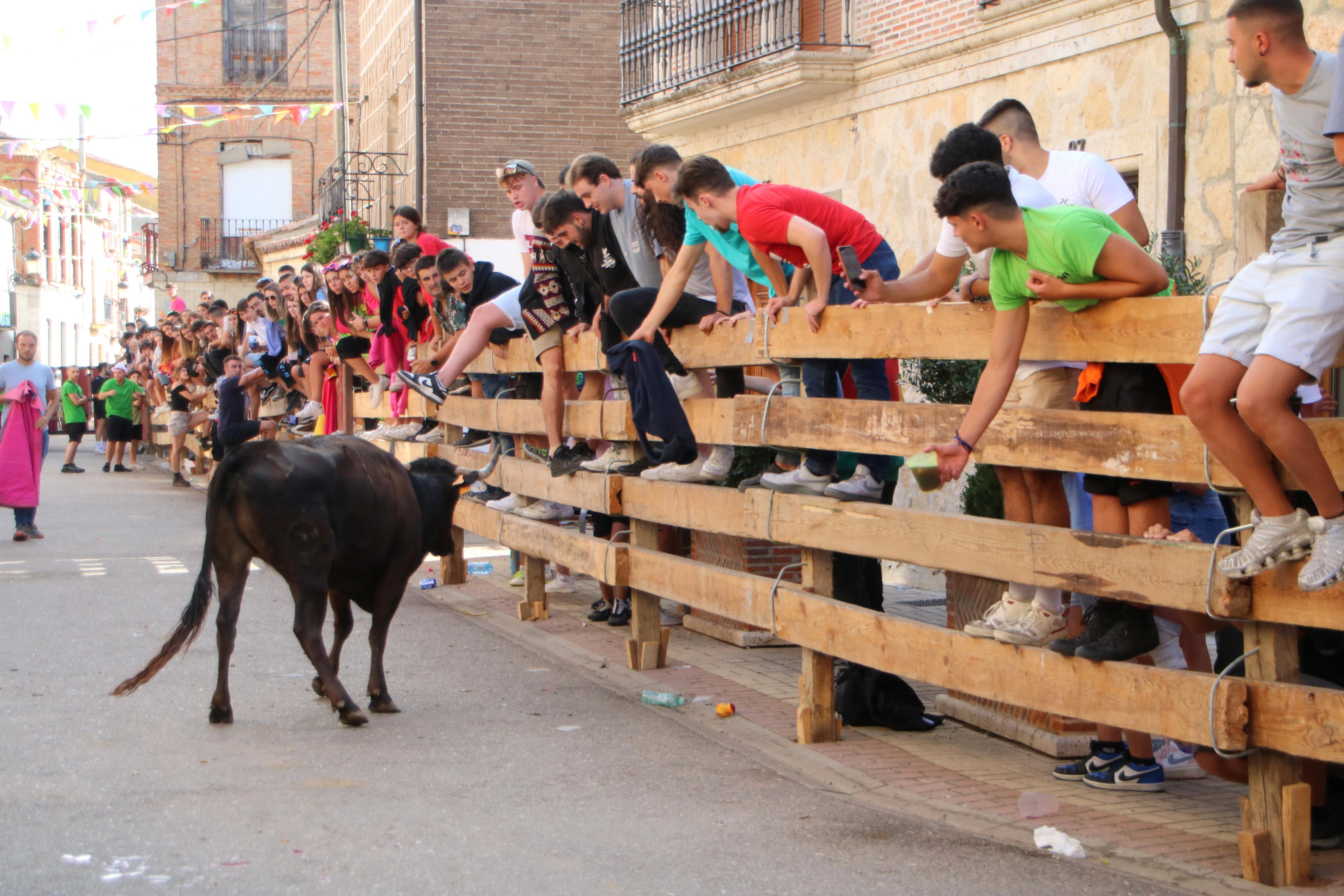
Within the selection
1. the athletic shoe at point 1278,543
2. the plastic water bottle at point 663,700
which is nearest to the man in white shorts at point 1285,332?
the athletic shoe at point 1278,543

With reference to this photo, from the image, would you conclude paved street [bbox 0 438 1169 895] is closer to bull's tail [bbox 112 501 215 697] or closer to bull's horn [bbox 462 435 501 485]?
bull's tail [bbox 112 501 215 697]

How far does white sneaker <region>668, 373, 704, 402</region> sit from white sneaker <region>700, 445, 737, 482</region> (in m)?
0.32

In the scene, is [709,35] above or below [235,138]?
below

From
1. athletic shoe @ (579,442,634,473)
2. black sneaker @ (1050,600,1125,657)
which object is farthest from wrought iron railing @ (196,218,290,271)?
black sneaker @ (1050,600,1125,657)

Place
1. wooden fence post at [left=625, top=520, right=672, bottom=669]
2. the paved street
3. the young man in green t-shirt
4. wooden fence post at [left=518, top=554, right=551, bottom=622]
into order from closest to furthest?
the paved street < wooden fence post at [left=625, top=520, right=672, bottom=669] < wooden fence post at [left=518, top=554, right=551, bottom=622] < the young man in green t-shirt

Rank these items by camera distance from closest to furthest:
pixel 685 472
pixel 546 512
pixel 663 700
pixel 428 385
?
1. pixel 663 700
2. pixel 685 472
3. pixel 546 512
4. pixel 428 385

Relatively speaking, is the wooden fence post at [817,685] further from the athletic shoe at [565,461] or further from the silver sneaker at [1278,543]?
the athletic shoe at [565,461]

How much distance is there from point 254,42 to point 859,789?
45067mm

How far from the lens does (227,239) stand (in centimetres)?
4694

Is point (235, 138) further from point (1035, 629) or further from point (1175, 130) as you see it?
point (1035, 629)

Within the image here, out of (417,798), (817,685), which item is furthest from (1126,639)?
(417,798)

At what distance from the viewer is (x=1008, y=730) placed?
6402mm

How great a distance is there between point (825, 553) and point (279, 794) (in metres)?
2.50

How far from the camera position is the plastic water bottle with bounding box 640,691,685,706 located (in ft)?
23.4
